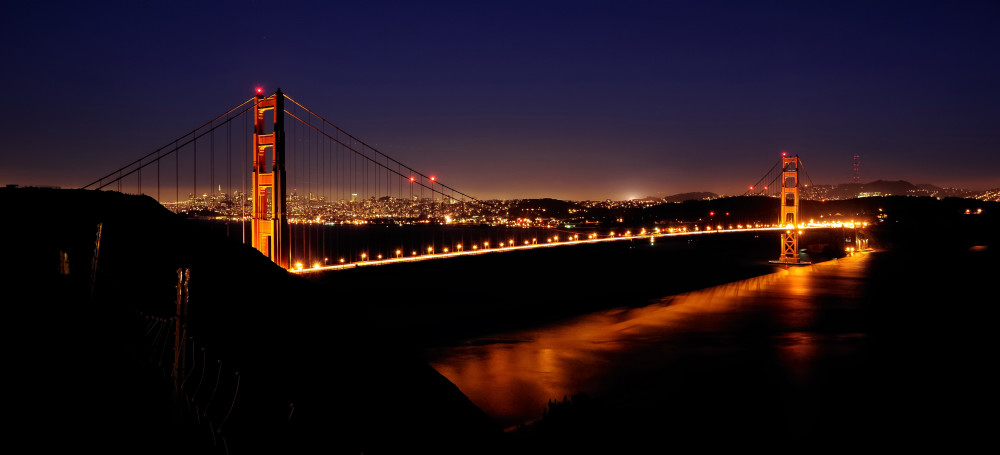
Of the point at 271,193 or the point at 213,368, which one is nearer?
the point at 213,368

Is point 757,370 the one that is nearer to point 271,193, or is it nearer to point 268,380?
point 268,380

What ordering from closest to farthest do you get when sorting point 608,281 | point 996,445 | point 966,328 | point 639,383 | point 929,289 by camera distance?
point 996,445, point 639,383, point 966,328, point 929,289, point 608,281

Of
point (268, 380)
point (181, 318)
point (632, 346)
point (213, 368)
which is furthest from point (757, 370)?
point (181, 318)

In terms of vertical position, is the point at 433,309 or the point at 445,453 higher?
the point at 445,453

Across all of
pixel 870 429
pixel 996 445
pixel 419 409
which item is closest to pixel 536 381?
pixel 870 429

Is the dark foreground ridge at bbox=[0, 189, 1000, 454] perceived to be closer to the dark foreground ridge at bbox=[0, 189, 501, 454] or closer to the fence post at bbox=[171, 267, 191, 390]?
the dark foreground ridge at bbox=[0, 189, 501, 454]

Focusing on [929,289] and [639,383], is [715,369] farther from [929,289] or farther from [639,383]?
[929,289]
